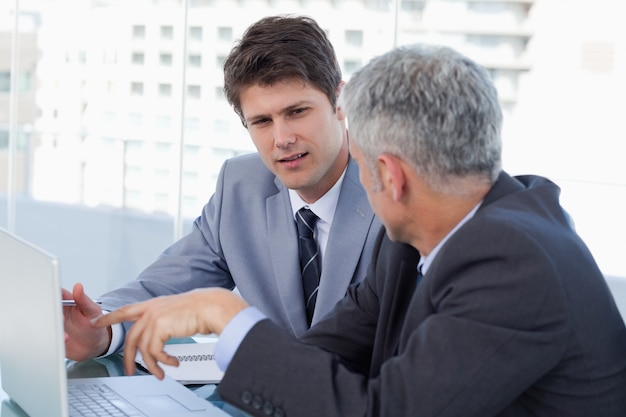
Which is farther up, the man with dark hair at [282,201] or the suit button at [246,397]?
the man with dark hair at [282,201]

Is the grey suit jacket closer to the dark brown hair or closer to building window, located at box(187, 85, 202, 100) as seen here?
the dark brown hair

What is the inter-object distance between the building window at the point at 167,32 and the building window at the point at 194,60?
89 cm

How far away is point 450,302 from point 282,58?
957 mm

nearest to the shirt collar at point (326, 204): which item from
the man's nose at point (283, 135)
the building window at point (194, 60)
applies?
the man's nose at point (283, 135)

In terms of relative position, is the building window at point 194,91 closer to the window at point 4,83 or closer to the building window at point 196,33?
the building window at point 196,33

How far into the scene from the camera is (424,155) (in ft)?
4.23

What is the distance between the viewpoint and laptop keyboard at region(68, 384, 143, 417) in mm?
1450

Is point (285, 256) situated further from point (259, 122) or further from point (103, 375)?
point (103, 375)

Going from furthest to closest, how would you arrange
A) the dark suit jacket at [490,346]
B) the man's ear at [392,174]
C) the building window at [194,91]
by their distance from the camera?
the building window at [194,91], the man's ear at [392,174], the dark suit jacket at [490,346]

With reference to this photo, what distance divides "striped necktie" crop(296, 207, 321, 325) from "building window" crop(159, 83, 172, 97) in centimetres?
1510

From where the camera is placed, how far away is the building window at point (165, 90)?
17.0 meters

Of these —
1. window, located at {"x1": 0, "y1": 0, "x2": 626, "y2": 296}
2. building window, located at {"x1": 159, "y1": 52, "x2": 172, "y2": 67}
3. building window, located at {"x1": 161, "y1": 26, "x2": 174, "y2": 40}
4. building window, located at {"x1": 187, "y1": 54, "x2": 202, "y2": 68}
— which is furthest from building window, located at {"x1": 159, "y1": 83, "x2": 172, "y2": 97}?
building window, located at {"x1": 187, "y1": 54, "x2": 202, "y2": 68}

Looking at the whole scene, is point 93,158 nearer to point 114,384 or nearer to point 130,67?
point 130,67

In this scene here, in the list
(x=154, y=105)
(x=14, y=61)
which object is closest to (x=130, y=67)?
(x=154, y=105)
